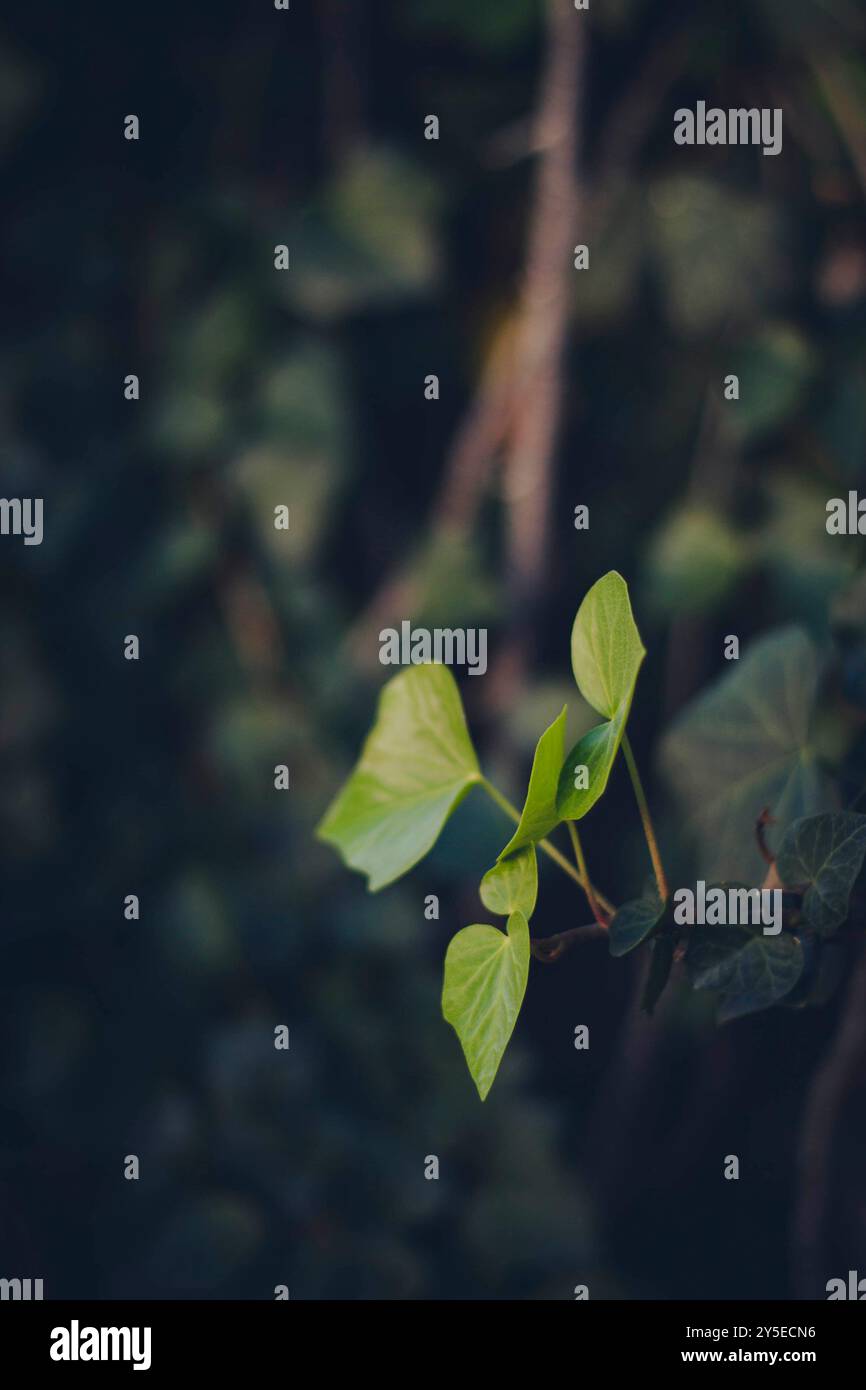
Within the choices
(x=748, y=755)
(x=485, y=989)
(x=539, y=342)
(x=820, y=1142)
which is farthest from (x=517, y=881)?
(x=539, y=342)

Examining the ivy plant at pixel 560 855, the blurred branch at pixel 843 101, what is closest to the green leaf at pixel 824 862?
the ivy plant at pixel 560 855

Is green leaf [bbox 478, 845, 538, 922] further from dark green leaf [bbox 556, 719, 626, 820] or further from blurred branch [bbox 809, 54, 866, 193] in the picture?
blurred branch [bbox 809, 54, 866, 193]

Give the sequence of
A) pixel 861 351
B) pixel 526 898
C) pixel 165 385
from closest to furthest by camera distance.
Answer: pixel 526 898
pixel 861 351
pixel 165 385

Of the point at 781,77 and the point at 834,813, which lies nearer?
the point at 834,813

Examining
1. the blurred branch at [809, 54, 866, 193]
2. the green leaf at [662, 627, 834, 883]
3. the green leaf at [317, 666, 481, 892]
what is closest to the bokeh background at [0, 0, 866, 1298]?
the blurred branch at [809, 54, 866, 193]

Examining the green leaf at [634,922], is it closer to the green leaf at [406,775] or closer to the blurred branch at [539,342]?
the green leaf at [406,775]

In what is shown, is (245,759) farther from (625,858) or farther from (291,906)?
(625,858)

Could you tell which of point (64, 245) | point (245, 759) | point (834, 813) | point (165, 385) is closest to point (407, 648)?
point (245, 759)
